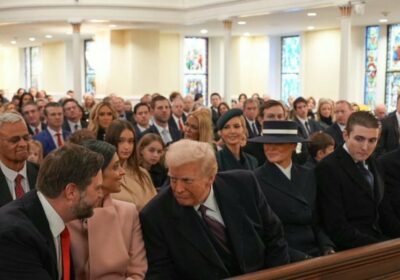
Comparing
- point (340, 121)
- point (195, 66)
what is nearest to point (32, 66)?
point (195, 66)

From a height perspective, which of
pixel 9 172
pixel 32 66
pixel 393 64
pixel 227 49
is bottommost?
pixel 9 172

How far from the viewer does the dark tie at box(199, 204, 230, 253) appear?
10.3 feet

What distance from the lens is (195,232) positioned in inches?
119

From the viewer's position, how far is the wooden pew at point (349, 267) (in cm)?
247

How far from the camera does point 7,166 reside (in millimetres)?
4168

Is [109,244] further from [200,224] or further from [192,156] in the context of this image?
[192,156]

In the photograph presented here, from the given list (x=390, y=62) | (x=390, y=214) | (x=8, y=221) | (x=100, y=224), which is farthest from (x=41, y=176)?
(x=390, y=62)

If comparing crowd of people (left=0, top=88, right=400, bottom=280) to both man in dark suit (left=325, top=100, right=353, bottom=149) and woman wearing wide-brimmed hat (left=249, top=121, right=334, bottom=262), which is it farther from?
man in dark suit (left=325, top=100, right=353, bottom=149)

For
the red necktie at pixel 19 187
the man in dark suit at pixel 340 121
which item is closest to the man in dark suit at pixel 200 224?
the red necktie at pixel 19 187

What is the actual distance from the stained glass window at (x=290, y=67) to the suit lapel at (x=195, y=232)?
2033 centimetres

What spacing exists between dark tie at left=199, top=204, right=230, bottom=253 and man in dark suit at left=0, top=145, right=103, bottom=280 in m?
0.74

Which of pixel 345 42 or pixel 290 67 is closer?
pixel 345 42

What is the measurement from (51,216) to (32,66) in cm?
3056

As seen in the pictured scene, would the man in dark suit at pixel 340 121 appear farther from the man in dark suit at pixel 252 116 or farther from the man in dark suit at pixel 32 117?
the man in dark suit at pixel 32 117
